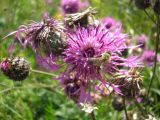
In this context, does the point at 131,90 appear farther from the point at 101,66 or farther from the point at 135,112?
the point at 135,112

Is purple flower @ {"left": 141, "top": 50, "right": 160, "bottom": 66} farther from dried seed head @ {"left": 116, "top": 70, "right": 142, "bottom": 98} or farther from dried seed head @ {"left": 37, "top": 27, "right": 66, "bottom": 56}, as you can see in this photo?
dried seed head @ {"left": 37, "top": 27, "right": 66, "bottom": 56}

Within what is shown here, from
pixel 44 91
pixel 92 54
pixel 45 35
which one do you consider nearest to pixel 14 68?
pixel 45 35

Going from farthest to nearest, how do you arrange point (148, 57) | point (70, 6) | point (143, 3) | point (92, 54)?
point (70, 6), point (148, 57), point (143, 3), point (92, 54)

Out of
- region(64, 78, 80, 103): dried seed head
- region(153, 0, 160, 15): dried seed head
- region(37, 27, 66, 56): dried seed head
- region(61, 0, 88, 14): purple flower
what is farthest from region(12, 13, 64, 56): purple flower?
region(61, 0, 88, 14): purple flower

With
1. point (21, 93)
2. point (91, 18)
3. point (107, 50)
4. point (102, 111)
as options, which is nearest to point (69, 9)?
point (21, 93)

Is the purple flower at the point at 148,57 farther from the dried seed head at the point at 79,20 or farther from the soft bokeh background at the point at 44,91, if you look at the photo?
the dried seed head at the point at 79,20

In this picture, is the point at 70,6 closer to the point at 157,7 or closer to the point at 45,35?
the point at 157,7
